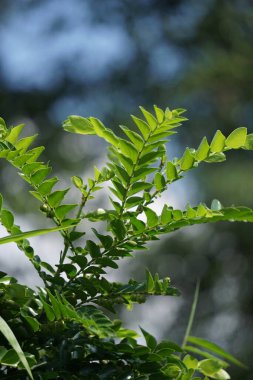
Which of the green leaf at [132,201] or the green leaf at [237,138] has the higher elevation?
the green leaf at [237,138]

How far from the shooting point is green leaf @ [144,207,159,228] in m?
0.56

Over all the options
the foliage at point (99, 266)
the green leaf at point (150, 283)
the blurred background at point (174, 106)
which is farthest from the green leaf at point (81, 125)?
the blurred background at point (174, 106)

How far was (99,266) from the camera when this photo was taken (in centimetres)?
56

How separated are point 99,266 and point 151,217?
0.16 ft

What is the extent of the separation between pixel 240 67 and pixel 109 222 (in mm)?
7717

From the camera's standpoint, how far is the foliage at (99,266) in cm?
53

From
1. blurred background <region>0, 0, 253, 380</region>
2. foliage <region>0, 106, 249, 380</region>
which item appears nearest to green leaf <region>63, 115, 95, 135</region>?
foliage <region>0, 106, 249, 380</region>

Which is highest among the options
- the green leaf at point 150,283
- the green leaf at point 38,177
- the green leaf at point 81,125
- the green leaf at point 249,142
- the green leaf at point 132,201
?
the green leaf at point 81,125

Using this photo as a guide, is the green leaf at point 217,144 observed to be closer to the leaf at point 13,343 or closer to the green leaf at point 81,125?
the green leaf at point 81,125

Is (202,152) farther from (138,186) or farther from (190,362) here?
(190,362)

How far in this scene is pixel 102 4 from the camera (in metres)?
9.12

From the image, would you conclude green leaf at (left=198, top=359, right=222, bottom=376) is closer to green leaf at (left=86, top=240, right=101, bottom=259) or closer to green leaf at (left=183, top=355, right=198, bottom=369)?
green leaf at (left=183, top=355, right=198, bottom=369)

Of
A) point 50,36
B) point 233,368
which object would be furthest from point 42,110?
point 233,368

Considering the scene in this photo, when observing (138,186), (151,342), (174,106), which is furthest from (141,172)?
(174,106)
